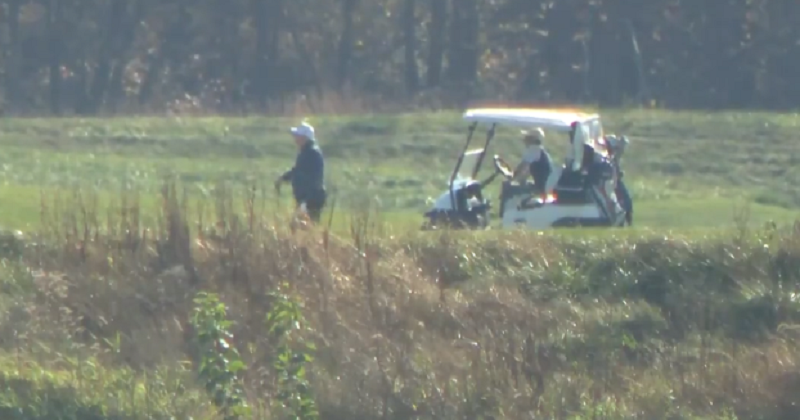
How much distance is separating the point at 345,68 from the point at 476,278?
35.3 metres

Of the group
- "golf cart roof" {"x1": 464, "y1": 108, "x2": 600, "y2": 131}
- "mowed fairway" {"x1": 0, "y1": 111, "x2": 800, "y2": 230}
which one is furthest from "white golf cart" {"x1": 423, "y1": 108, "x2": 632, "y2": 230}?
"mowed fairway" {"x1": 0, "y1": 111, "x2": 800, "y2": 230}

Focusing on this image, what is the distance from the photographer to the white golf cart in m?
17.1

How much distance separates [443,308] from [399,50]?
123 ft

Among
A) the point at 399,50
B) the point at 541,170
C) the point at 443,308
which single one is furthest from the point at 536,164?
the point at 399,50

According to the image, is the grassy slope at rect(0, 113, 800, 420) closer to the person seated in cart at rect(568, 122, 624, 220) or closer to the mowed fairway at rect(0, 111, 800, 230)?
the person seated in cart at rect(568, 122, 624, 220)

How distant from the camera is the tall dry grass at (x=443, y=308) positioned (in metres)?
12.6

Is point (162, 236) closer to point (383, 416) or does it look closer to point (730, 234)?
point (383, 416)

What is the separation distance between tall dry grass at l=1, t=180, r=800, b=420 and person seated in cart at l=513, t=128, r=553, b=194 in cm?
236

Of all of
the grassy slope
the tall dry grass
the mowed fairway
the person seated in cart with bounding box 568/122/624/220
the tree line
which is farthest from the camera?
the tree line

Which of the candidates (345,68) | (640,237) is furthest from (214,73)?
(640,237)

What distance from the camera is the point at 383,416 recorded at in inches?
485

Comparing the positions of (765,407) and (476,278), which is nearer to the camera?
(765,407)

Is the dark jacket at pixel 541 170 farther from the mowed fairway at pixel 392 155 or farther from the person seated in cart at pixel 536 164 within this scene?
the mowed fairway at pixel 392 155

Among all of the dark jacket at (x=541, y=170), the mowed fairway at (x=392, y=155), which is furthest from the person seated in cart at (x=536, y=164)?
the mowed fairway at (x=392, y=155)
